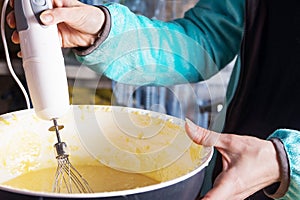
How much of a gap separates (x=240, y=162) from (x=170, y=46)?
0.32 m

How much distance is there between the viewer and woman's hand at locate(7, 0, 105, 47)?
1.81ft

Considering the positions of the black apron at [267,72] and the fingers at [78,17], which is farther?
the black apron at [267,72]

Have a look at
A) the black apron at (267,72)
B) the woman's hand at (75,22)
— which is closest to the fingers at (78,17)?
the woman's hand at (75,22)

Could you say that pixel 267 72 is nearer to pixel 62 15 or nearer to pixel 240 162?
pixel 240 162

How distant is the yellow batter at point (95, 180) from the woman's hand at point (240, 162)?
96mm

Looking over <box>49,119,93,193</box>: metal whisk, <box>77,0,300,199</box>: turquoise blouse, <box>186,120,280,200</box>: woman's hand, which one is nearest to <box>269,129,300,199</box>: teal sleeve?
<box>186,120,280,200</box>: woman's hand

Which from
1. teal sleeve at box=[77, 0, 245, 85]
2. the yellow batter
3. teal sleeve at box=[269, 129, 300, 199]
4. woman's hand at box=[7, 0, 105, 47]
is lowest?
the yellow batter

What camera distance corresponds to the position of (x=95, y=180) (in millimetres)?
638

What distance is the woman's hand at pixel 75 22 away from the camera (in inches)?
21.7

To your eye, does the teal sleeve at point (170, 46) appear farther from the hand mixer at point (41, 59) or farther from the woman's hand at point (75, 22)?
the hand mixer at point (41, 59)

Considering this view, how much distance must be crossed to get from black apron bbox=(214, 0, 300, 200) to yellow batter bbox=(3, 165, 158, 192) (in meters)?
0.16

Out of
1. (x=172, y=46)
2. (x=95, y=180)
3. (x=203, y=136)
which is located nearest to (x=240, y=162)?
(x=203, y=136)

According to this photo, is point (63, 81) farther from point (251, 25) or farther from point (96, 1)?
point (96, 1)

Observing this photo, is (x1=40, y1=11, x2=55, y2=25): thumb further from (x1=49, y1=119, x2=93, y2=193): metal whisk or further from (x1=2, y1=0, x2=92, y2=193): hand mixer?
(x1=49, y1=119, x2=93, y2=193): metal whisk
